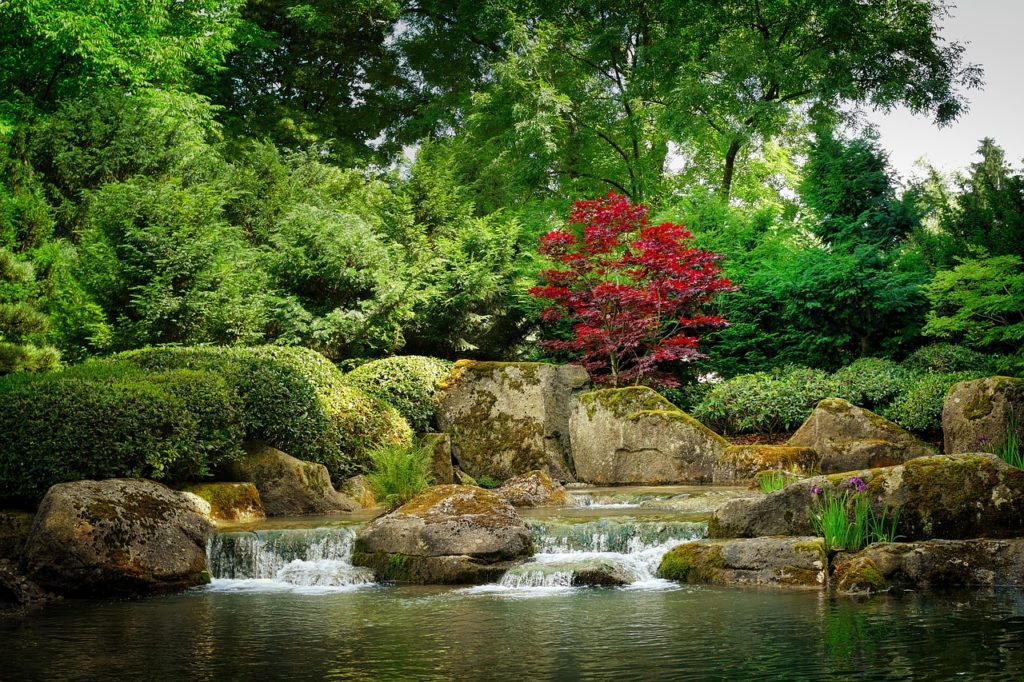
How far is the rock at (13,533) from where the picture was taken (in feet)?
28.1

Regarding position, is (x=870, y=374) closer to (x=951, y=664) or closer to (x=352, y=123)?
(x=951, y=664)

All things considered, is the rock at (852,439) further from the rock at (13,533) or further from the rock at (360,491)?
the rock at (13,533)

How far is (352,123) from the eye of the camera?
2653 centimetres

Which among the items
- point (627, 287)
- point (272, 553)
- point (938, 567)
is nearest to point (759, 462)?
point (627, 287)

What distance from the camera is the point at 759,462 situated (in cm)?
1216

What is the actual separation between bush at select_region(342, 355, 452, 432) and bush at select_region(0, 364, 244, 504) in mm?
3382

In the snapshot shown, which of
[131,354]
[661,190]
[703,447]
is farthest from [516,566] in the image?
[661,190]

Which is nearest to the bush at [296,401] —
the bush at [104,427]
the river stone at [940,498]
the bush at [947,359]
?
the bush at [104,427]

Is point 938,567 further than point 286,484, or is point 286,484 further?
point 286,484

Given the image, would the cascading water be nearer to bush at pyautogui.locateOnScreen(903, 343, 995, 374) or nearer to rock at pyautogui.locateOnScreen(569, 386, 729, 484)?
rock at pyautogui.locateOnScreen(569, 386, 729, 484)

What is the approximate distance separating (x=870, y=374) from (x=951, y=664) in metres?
10.6

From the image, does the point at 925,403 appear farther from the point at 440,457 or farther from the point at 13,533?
the point at 13,533

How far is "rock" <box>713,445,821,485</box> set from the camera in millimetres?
11938

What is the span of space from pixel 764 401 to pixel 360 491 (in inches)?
261
